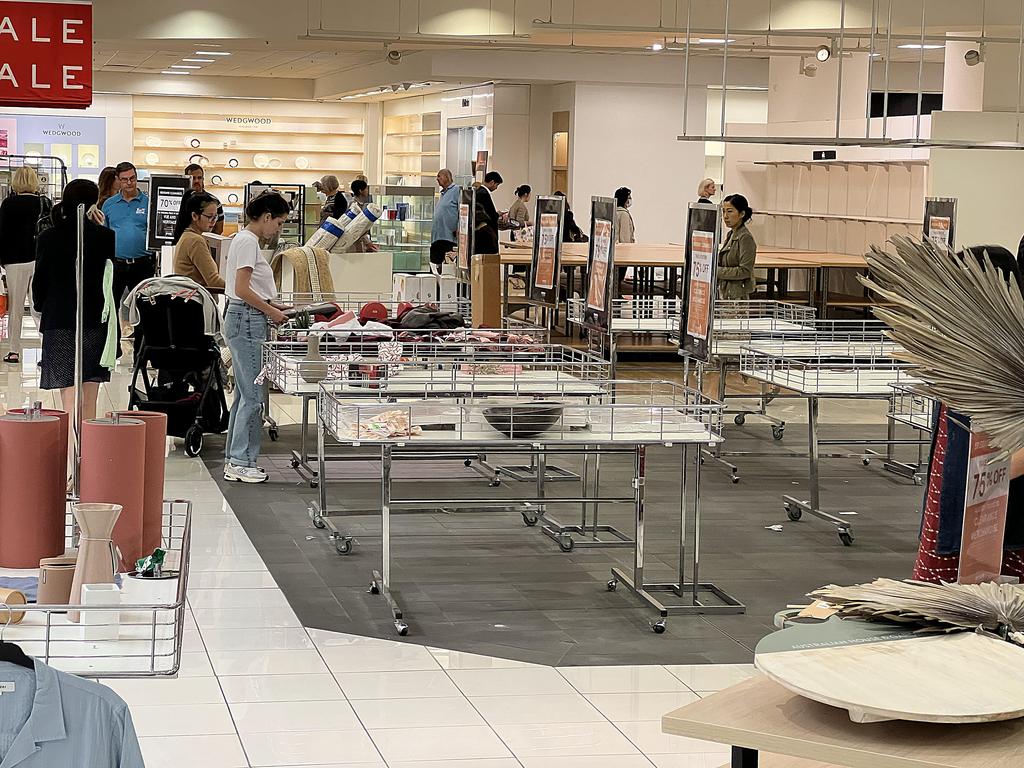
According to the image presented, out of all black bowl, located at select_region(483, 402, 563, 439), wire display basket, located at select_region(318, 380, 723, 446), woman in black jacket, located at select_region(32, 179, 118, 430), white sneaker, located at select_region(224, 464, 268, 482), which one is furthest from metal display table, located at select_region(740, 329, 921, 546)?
woman in black jacket, located at select_region(32, 179, 118, 430)

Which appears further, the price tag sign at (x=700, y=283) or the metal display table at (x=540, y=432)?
the price tag sign at (x=700, y=283)

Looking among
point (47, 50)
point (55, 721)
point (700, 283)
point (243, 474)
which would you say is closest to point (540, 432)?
point (700, 283)

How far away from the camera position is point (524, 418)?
209 inches

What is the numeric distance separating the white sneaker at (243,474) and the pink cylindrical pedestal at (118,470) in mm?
5792

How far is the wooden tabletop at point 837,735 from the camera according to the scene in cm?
168

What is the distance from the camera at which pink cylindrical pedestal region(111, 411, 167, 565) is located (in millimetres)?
2168

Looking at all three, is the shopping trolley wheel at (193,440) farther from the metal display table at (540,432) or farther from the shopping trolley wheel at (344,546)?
the metal display table at (540,432)

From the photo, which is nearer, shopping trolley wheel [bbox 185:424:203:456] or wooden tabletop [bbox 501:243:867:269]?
shopping trolley wheel [bbox 185:424:203:456]

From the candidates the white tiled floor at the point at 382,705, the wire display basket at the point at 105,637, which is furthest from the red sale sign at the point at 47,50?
the wire display basket at the point at 105,637

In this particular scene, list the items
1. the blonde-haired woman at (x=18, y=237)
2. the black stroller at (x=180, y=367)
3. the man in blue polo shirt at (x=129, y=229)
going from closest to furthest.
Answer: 1. the black stroller at (x=180, y=367)
2. the blonde-haired woman at (x=18, y=237)
3. the man in blue polo shirt at (x=129, y=229)

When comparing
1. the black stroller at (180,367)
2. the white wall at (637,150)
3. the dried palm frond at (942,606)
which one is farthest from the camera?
the white wall at (637,150)

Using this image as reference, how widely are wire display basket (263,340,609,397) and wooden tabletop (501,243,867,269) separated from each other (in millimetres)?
6471

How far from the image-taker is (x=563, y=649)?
5.08m

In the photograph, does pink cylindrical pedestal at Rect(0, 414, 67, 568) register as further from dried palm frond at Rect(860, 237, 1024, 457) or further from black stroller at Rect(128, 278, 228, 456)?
black stroller at Rect(128, 278, 228, 456)
